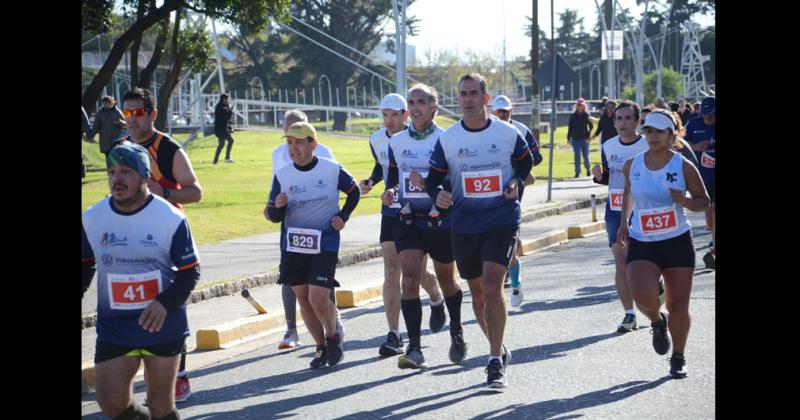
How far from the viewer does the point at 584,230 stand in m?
19.4

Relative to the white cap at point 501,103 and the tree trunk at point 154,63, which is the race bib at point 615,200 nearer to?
the white cap at point 501,103

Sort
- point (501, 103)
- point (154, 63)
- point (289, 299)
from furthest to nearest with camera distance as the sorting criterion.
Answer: point (154, 63), point (501, 103), point (289, 299)

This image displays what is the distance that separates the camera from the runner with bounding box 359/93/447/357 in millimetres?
9742

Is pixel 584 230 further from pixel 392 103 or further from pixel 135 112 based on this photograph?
pixel 135 112

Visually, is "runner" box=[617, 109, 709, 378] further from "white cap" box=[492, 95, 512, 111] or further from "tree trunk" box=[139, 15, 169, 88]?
"tree trunk" box=[139, 15, 169, 88]

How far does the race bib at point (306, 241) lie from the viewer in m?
9.20

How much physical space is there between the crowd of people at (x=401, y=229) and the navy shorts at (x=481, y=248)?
0.01 metres

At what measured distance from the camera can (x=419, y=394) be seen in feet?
26.8

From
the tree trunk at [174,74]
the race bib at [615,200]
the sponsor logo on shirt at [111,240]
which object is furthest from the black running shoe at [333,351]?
the tree trunk at [174,74]

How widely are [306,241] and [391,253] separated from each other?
916mm

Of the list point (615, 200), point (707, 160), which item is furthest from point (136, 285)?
point (707, 160)

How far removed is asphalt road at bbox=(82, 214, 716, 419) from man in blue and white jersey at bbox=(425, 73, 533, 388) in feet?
1.75
